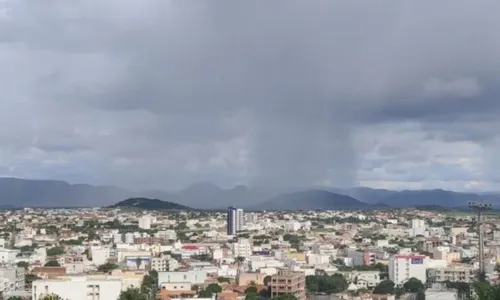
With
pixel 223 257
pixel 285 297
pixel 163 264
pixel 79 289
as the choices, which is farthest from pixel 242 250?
pixel 79 289

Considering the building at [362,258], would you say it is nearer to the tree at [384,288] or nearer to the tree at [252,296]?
the tree at [384,288]

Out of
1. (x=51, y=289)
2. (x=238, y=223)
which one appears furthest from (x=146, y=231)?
(x=51, y=289)

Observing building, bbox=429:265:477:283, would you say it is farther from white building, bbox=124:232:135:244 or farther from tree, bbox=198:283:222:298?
white building, bbox=124:232:135:244

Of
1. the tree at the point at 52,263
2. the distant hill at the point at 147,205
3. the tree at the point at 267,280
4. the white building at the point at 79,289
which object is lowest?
the tree at the point at 267,280

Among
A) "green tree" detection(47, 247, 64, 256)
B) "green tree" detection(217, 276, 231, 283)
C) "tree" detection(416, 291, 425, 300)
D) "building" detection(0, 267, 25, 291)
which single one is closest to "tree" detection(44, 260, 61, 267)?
"green tree" detection(47, 247, 64, 256)

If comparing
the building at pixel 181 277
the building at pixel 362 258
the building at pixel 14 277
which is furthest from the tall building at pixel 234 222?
the building at pixel 14 277

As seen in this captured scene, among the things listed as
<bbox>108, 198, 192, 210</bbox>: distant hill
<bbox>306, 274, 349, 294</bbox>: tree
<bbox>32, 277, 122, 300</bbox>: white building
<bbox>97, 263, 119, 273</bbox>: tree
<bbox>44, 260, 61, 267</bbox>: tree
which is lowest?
<bbox>306, 274, 349, 294</bbox>: tree
